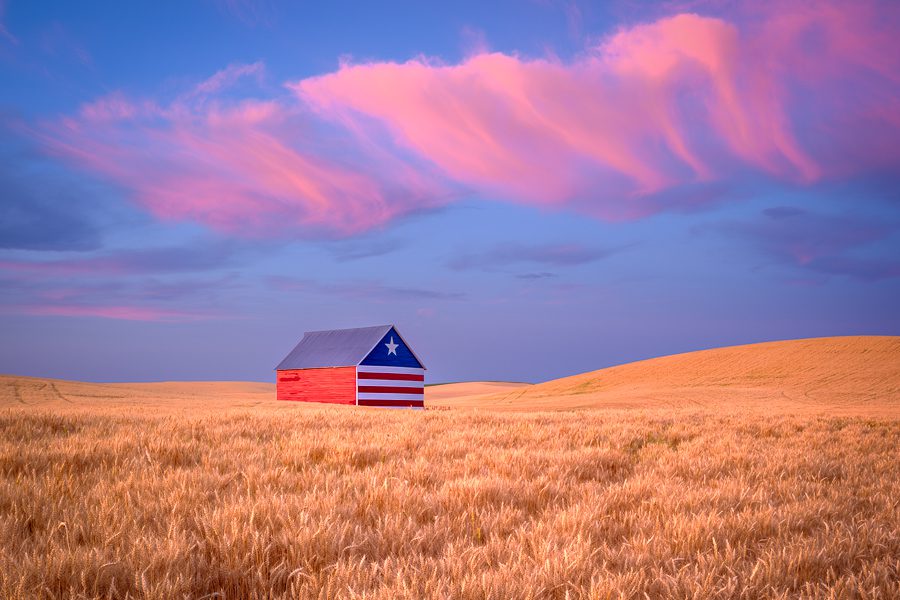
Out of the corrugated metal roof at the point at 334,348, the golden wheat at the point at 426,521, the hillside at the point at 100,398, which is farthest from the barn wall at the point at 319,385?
the golden wheat at the point at 426,521

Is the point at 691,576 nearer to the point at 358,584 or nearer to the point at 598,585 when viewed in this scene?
the point at 598,585

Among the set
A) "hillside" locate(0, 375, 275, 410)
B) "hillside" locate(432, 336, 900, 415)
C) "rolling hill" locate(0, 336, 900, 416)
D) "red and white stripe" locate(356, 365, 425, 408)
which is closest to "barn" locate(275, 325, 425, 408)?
"red and white stripe" locate(356, 365, 425, 408)

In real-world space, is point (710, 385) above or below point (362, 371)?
below

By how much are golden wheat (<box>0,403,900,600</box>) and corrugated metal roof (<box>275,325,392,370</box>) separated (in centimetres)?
2705

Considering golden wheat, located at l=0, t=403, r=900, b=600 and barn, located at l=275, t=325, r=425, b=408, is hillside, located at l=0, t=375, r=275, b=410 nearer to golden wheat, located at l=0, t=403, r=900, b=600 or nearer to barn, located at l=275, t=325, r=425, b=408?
barn, located at l=275, t=325, r=425, b=408

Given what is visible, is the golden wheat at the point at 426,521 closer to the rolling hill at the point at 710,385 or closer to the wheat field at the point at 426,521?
the wheat field at the point at 426,521

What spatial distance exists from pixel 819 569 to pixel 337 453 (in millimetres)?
4879

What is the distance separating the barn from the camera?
1345 inches

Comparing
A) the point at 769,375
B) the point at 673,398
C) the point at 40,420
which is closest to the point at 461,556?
the point at 40,420

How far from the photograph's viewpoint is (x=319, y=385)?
3694cm

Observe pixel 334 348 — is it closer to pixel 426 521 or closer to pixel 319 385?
pixel 319 385

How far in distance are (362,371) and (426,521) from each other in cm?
3019

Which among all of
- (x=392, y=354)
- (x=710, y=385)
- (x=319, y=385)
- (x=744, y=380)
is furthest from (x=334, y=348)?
(x=744, y=380)

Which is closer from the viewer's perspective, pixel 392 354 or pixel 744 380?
pixel 392 354
